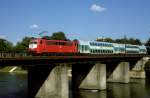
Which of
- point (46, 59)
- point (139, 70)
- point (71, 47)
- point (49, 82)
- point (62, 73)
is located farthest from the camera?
point (139, 70)

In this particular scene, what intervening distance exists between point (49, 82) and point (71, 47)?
17.3 m

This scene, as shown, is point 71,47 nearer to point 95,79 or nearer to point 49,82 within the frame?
point 95,79

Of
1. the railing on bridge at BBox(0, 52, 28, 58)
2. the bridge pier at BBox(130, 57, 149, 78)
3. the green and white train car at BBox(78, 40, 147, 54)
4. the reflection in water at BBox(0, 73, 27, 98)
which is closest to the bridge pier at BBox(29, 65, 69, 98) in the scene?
the reflection in water at BBox(0, 73, 27, 98)

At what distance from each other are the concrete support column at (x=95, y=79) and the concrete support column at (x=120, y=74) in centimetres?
1813

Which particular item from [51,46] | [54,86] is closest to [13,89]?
[51,46]

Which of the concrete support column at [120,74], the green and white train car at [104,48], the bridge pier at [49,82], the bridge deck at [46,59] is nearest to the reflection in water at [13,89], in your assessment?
the bridge pier at [49,82]

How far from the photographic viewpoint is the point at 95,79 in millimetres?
79188

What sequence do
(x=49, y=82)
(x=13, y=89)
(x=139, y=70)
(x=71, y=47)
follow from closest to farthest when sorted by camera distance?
(x=49, y=82)
(x=71, y=47)
(x=13, y=89)
(x=139, y=70)

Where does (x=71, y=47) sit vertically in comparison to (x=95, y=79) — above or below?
above

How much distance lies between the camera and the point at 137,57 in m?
117

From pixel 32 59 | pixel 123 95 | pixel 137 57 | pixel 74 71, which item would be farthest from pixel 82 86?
pixel 137 57

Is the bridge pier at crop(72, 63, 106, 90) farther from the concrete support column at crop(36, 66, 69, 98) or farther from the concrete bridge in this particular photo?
the concrete support column at crop(36, 66, 69, 98)

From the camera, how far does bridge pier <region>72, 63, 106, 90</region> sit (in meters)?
79.1

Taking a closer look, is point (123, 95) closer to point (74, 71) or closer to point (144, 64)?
point (74, 71)
